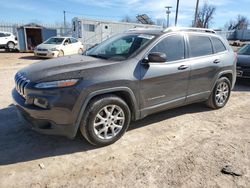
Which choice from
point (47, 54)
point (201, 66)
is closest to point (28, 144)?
point (201, 66)

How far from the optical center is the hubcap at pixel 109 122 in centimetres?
346

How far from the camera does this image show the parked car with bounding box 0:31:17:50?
19.7 m

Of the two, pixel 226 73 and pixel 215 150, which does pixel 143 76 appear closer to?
pixel 215 150

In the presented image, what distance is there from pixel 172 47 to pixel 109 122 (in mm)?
1784

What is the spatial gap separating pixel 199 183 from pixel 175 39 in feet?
8.29

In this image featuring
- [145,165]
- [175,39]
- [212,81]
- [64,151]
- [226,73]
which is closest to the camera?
[145,165]

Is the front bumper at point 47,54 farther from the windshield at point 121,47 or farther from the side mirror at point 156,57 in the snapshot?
the side mirror at point 156,57

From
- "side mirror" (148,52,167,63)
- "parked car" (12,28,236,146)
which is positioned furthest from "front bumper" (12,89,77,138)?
"side mirror" (148,52,167,63)

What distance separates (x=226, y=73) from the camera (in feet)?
17.2

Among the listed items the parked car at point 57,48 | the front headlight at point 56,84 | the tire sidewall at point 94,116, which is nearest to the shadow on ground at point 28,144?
the tire sidewall at point 94,116

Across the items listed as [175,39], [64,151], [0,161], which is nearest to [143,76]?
[175,39]

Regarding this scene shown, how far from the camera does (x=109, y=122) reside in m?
3.55

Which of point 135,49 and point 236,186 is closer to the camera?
point 236,186

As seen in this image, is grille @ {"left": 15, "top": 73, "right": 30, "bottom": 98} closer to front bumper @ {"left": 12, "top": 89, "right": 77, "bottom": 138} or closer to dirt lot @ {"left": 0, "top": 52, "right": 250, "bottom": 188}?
front bumper @ {"left": 12, "top": 89, "right": 77, "bottom": 138}
